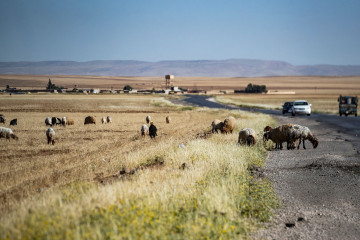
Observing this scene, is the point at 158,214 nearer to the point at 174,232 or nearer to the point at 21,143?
the point at 174,232

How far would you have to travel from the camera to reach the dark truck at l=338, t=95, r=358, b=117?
40094 millimetres

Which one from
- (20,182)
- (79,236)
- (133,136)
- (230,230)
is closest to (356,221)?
(230,230)

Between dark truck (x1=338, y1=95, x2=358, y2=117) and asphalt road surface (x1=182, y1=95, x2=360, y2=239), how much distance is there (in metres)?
25.9

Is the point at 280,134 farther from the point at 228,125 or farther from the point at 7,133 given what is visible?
the point at 7,133

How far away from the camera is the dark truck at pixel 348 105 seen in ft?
132

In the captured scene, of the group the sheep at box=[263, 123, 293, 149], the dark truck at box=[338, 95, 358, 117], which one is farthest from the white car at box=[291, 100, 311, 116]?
the sheep at box=[263, 123, 293, 149]

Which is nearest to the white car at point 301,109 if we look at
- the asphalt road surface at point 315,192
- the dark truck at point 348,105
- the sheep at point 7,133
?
the dark truck at point 348,105

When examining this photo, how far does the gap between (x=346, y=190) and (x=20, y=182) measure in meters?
9.60

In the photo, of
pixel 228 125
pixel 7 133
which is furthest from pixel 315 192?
pixel 7 133

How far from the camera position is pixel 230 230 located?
19.7ft

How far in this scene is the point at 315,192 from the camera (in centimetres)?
952

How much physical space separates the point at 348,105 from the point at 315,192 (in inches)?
1387

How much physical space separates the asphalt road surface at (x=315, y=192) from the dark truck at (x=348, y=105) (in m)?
25.9

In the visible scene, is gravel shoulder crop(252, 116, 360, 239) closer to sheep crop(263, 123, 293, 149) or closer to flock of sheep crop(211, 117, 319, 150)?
flock of sheep crop(211, 117, 319, 150)
